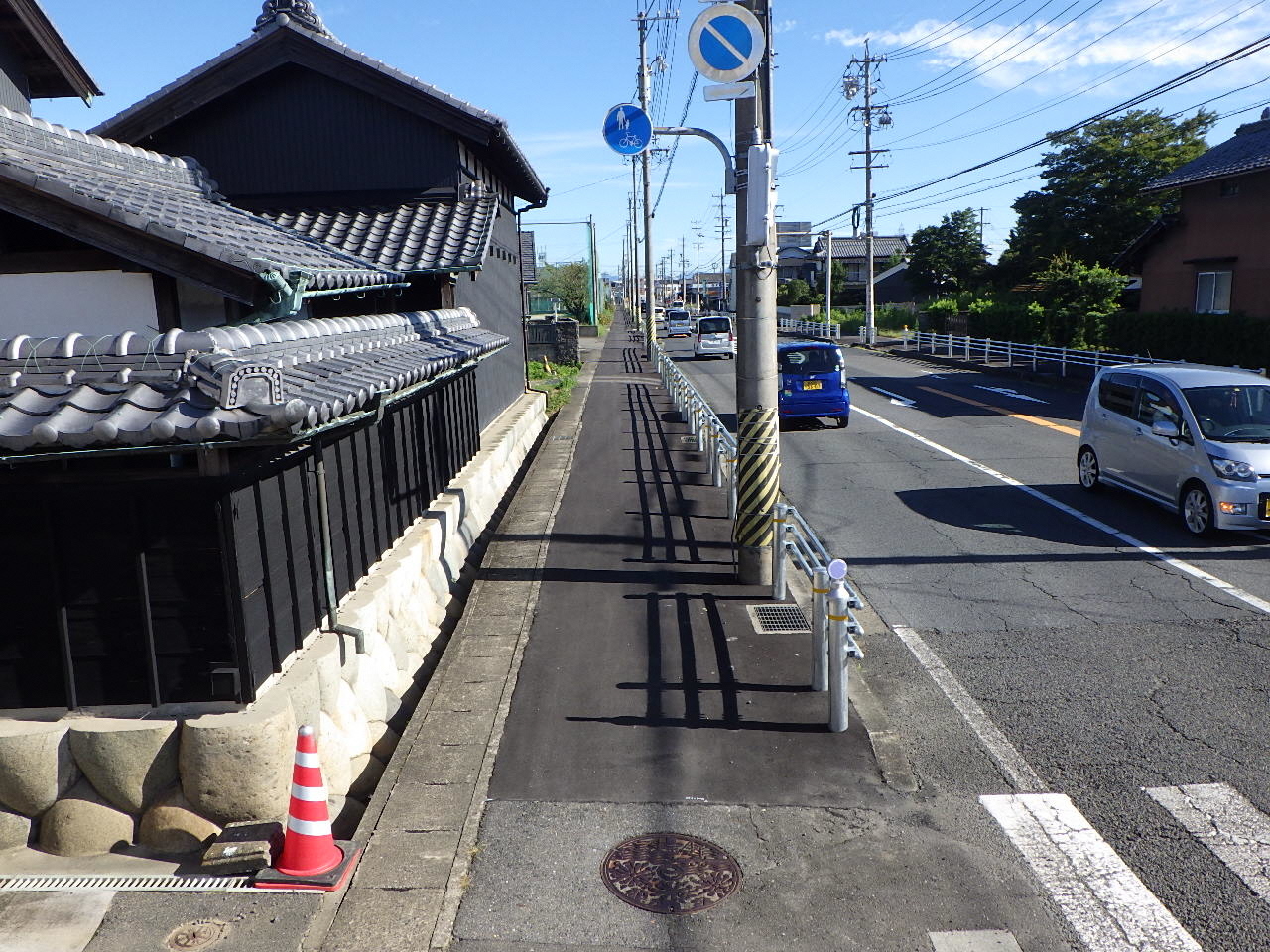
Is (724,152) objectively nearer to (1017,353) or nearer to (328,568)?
(328,568)

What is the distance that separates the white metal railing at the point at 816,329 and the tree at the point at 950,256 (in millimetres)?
6338

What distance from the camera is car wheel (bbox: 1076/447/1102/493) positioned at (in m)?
13.9

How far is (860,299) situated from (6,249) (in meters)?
79.9

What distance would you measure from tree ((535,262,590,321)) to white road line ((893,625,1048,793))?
67.8 meters

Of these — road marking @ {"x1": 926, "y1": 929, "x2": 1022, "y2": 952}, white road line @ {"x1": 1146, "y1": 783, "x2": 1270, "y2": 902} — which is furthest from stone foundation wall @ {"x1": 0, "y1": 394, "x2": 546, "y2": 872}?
white road line @ {"x1": 1146, "y1": 783, "x2": 1270, "y2": 902}

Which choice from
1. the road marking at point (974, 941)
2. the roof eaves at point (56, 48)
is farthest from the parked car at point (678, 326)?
the road marking at point (974, 941)

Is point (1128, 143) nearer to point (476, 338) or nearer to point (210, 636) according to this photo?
point (476, 338)

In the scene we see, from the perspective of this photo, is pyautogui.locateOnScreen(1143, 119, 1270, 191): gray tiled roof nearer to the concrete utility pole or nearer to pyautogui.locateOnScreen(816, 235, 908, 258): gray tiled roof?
the concrete utility pole

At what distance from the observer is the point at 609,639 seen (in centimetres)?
843

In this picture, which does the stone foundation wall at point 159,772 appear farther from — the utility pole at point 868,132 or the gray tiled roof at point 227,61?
the utility pole at point 868,132

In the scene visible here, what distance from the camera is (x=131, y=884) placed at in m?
5.07

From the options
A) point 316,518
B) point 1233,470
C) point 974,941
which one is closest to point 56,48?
point 316,518

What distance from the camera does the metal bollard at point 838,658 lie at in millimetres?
6535

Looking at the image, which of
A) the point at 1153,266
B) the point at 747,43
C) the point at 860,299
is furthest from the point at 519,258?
the point at 860,299
